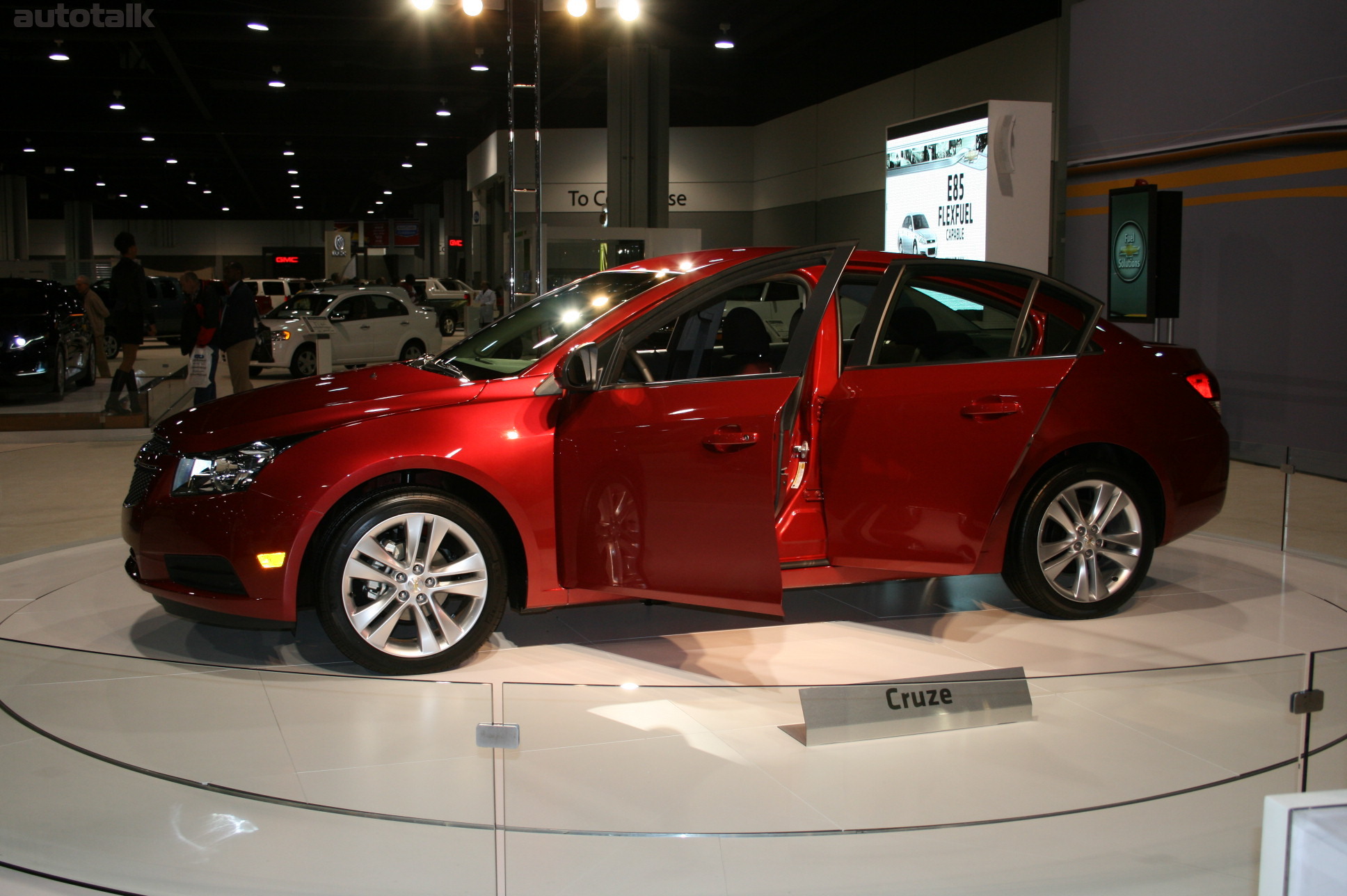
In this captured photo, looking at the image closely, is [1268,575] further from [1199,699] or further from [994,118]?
[994,118]

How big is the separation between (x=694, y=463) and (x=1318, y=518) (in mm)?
4858

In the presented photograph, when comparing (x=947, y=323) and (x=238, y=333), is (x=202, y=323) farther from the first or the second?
(x=947, y=323)

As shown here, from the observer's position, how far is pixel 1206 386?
191 inches

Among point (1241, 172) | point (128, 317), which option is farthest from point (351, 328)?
point (1241, 172)

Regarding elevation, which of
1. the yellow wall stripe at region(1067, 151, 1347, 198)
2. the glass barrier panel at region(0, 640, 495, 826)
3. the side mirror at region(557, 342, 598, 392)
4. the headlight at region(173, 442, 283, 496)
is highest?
the yellow wall stripe at region(1067, 151, 1347, 198)

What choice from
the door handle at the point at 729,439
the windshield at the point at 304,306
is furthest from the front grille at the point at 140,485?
the windshield at the point at 304,306

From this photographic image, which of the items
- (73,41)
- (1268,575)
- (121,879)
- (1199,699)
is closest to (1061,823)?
(1199,699)

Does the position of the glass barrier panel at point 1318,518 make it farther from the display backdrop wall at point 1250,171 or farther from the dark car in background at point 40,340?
the dark car in background at point 40,340

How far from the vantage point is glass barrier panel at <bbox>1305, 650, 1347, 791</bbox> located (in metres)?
2.38

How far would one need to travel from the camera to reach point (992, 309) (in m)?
4.46

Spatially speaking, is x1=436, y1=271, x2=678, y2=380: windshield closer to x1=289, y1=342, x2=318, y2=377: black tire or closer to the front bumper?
the front bumper

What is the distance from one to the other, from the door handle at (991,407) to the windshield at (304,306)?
13.8 metres

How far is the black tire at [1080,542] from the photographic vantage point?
4328 mm

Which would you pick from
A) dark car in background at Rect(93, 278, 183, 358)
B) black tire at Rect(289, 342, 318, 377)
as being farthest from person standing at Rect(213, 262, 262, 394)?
dark car in background at Rect(93, 278, 183, 358)
